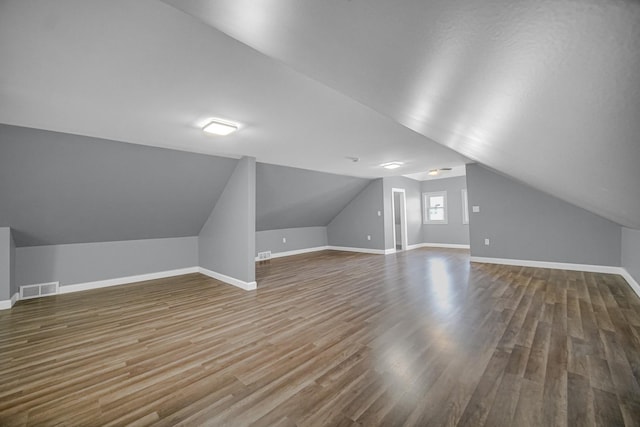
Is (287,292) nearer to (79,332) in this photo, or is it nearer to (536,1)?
(79,332)

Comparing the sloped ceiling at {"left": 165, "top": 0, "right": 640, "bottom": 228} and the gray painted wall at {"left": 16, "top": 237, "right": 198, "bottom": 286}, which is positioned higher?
the sloped ceiling at {"left": 165, "top": 0, "right": 640, "bottom": 228}

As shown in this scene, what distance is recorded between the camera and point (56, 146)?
3.17 m

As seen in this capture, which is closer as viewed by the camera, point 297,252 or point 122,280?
point 122,280

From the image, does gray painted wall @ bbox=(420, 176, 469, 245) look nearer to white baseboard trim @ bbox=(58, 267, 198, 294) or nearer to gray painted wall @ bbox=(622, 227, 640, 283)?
gray painted wall @ bbox=(622, 227, 640, 283)

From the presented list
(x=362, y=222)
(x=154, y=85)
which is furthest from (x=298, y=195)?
(x=154, y=85)

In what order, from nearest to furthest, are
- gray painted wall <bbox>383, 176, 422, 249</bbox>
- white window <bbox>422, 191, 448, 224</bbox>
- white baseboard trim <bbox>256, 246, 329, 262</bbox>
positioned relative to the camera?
white baseboard trim <bbox>256, 246, 329, 262</bbox> < gray painted wall <bbox>383, 176, 422, 249</bbox> < white window <bbox>422, 191, 448, 224</bbox>

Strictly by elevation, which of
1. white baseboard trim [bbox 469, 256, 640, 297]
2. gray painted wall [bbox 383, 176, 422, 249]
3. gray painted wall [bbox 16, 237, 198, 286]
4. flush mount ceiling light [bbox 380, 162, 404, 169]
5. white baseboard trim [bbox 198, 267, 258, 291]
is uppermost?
flush mount ceiling light [bbox 380, 162, 404, 169]

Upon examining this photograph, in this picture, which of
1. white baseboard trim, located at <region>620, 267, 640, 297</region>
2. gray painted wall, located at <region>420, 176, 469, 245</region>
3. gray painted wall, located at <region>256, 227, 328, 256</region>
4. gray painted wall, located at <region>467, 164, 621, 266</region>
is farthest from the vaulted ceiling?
gray painted wall, located at <region>420, 176, 469, 245</region>

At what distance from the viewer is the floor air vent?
3.96m

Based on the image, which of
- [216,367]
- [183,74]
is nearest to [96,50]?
[183,74]

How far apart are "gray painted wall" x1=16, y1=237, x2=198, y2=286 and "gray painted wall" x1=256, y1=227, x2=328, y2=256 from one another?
187 cm

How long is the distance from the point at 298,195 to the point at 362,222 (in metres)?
2.56

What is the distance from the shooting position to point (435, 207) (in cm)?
891

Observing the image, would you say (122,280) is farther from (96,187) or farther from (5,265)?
(96,187)
